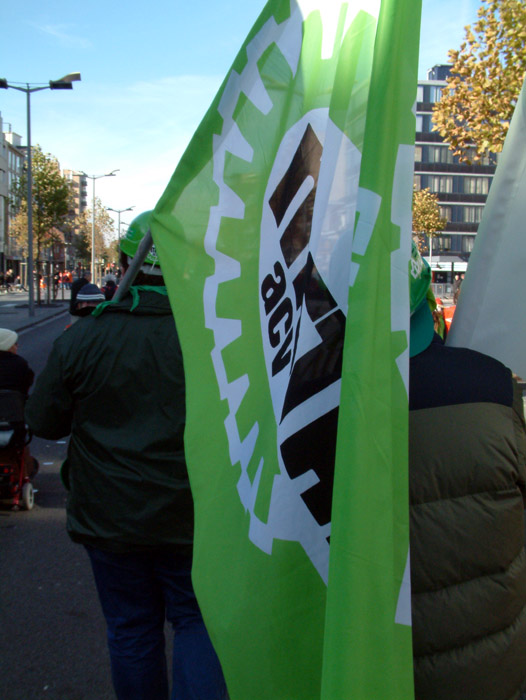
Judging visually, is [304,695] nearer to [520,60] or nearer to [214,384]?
[214,384]

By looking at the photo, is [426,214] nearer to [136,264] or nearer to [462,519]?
[136,264]

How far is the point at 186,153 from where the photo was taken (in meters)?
1.71

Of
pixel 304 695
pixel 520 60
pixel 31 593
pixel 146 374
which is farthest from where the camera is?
pixel 520 60

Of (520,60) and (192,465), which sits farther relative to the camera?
(520,60)

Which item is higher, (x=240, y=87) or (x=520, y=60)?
(x=520, y=60)

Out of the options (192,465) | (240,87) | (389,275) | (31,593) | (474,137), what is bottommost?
(31,593)

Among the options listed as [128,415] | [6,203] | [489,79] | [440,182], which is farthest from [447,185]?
[128,415]

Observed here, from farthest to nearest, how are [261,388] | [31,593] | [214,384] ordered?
1. [31,593]
2. [214,384]
3. [261,388]

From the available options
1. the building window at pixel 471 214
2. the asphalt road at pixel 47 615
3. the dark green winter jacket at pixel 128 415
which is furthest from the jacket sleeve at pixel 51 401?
the building window at pixel 471 214

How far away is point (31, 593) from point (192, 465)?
10.0 ft

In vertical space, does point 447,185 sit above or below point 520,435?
above

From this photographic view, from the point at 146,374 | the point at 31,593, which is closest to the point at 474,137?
the point at 31,593

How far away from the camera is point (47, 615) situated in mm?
3908

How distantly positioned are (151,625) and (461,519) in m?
1.42
